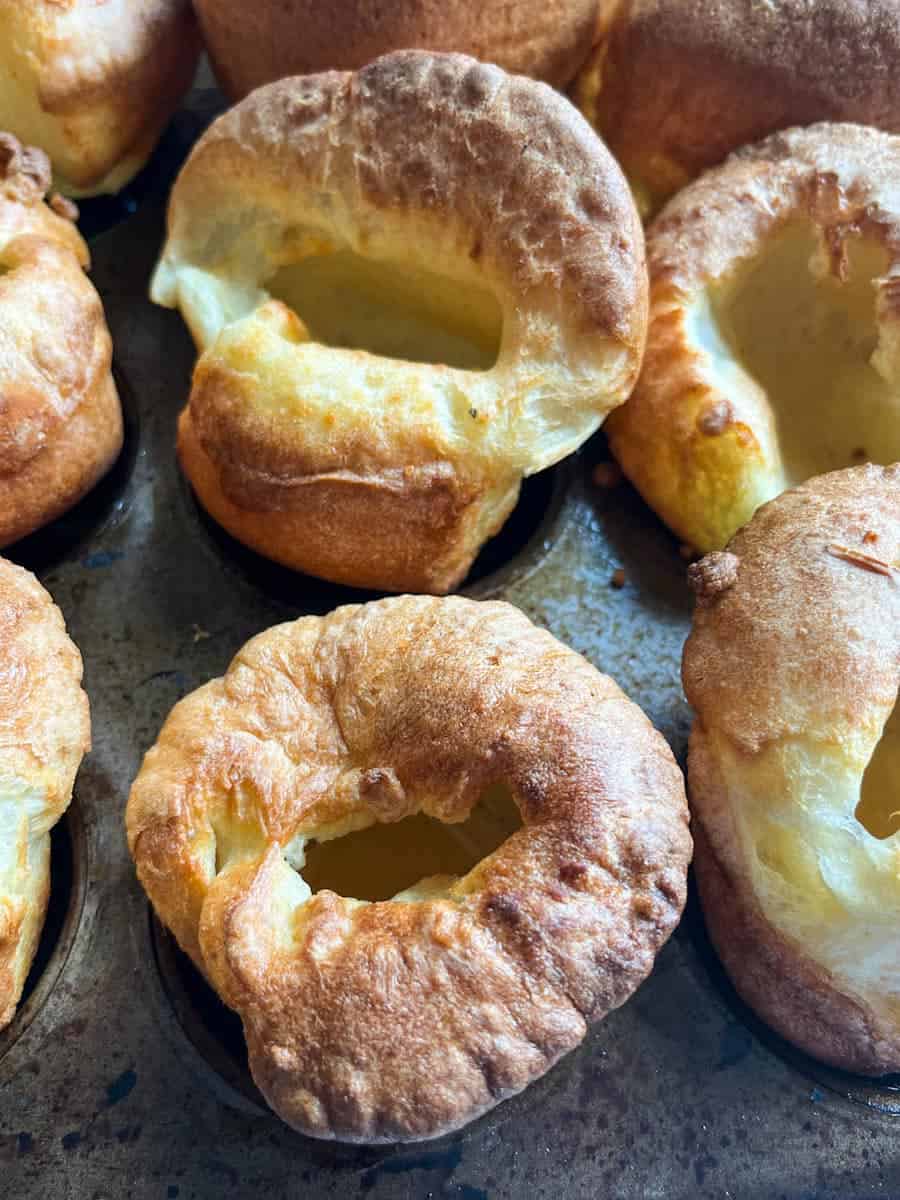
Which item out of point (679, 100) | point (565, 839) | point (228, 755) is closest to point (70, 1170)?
point (228, 755)

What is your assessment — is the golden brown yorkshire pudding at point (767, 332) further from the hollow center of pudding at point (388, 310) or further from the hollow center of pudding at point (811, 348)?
the hollow center of pudding at point (388, 310)

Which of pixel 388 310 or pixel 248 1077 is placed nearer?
pixel 248 1077

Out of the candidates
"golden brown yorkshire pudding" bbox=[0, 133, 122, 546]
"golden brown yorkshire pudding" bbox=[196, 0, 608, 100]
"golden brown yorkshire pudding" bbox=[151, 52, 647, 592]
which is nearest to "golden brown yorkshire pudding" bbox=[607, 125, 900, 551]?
"golden brown yorkshire pudding" bbox=[151, 52, 647, 592]

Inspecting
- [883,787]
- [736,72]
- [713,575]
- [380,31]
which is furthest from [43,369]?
[883,787]

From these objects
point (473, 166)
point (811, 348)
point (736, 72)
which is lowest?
point (811, 348)

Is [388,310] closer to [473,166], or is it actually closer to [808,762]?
[473,166]
